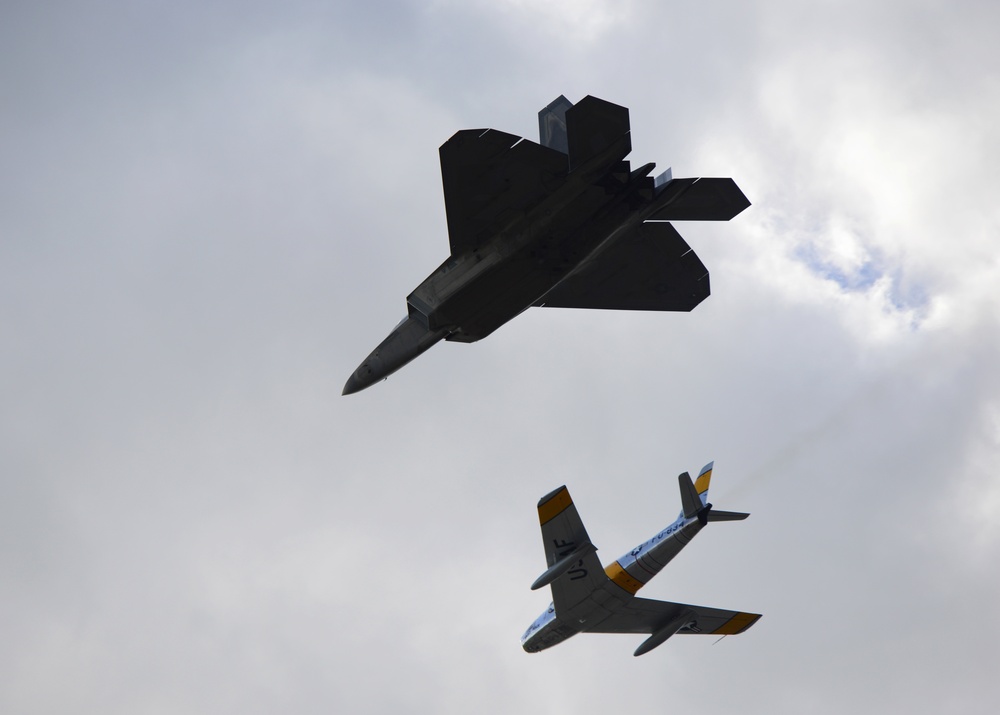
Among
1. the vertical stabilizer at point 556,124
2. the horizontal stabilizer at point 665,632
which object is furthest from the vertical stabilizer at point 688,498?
the vertical stabilizer at point 556,124

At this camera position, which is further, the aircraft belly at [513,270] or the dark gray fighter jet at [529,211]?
the aircraft belly at [513,270]

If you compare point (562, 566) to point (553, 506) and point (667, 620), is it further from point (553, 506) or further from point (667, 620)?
point (667, 620)

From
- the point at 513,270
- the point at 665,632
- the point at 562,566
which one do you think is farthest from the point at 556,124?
the point at 665,632

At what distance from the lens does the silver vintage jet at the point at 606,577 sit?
40531 millimetres

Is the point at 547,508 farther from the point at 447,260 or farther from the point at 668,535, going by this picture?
the point at 447,260

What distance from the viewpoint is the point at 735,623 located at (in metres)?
50.3

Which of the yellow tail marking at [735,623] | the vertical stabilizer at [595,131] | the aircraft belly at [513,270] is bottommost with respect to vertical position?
the yellow tail marking at [735,623]

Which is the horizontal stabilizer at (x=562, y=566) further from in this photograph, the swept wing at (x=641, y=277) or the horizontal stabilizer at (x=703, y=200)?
the horizontal stabilizer at (x=703, y=200)

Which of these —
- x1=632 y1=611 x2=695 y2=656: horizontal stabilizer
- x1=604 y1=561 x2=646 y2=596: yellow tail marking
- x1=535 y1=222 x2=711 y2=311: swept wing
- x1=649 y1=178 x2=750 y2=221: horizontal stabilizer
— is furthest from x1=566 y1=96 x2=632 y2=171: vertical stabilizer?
x1=632 y1=611 x2=695 y2=656: horizontal stabilizer

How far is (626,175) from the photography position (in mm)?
33344

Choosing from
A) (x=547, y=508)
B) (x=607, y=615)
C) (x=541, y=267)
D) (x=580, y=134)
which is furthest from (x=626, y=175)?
(x=607, y=615)

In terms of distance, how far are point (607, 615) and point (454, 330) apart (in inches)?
686

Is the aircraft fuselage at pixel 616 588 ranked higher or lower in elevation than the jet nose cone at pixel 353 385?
lower

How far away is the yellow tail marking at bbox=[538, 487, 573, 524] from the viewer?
141 ft
